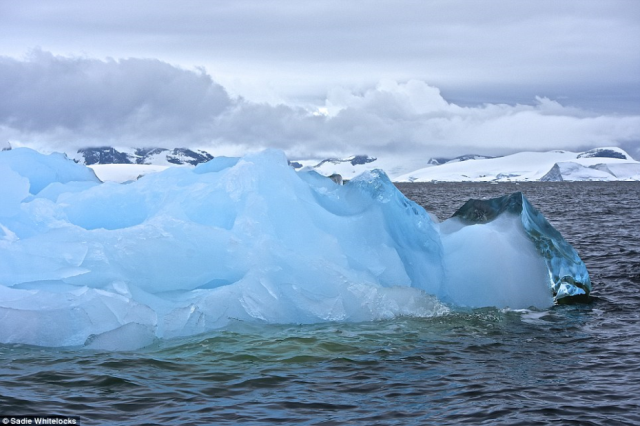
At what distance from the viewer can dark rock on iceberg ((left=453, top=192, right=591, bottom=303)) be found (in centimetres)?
1506

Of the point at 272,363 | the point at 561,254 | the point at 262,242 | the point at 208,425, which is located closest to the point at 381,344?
the point at 272,363

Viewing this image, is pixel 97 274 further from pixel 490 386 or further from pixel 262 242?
pixel 490 386

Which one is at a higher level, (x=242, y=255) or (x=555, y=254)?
(x=242, y=255)

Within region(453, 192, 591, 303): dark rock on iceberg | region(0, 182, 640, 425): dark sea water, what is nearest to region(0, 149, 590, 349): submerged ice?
region(453, 192, 591, 303): dark rock on iceberg

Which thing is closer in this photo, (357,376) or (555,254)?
(357,376)

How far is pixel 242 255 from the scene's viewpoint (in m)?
12.9

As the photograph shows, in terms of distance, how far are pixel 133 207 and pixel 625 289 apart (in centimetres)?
1148

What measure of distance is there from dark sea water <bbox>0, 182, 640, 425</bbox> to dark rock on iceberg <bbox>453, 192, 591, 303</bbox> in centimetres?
184

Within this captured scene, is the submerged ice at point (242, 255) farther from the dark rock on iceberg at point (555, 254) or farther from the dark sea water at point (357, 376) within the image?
the dark sea water at point (357, 376)

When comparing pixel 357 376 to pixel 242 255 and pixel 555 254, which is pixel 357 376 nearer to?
pixel 242 255

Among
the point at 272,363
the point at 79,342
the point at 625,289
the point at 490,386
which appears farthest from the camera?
the point at 625,289

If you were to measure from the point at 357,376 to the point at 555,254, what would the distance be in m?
7.25

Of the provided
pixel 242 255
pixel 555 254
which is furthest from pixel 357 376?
pixel 555 254

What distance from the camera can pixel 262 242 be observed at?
12.9 meters
